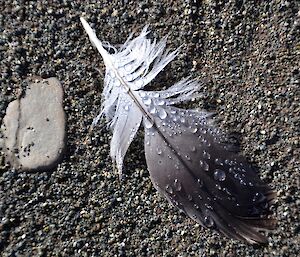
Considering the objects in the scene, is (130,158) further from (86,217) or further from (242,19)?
(242,19)

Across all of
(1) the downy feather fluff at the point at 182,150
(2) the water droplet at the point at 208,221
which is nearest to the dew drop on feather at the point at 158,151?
(1) the downy feather fluff at the point at 182,150

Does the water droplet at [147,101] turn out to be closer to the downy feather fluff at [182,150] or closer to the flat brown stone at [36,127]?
the downy feather fluff at [182,150]

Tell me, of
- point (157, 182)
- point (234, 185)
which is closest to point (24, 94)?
point (157, 182)

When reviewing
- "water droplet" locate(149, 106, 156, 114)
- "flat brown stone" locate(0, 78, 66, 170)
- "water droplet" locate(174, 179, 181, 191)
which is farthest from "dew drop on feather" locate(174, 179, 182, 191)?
"flat brown stone" locate(0, 78, 66, 170)

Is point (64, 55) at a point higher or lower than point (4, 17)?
lower

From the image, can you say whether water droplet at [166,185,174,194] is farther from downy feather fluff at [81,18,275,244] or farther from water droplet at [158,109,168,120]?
water droplet at [158,109,168,120]

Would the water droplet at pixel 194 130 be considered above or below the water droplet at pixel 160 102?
below

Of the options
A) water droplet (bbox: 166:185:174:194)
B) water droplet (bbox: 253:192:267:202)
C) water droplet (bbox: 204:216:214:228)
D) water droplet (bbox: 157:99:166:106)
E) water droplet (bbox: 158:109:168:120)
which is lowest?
water droplet (bbox: 253:192:267:202)
